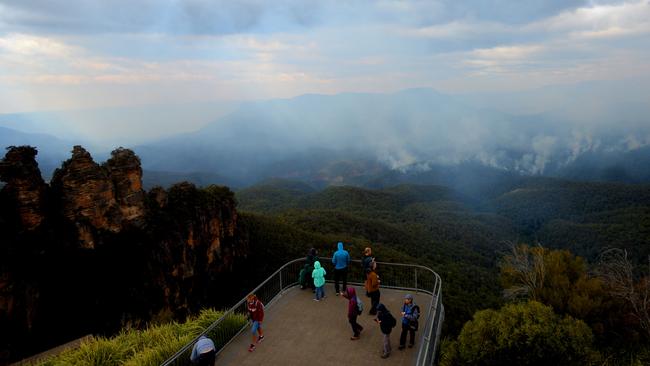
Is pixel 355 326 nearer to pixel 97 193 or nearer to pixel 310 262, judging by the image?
pixel 310 262

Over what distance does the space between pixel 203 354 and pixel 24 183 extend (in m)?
23.4

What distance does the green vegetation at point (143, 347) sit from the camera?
1233cm

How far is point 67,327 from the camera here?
27.6 meters

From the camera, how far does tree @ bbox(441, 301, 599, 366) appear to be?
14180mm

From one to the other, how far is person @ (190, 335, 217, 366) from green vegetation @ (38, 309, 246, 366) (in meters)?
2.28

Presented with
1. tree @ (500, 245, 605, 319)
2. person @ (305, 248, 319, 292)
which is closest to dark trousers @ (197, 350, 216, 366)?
person @ (305, 248, 319, 292)

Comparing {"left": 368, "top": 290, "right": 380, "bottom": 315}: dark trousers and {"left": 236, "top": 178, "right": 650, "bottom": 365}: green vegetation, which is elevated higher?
{"left": 368, "top": 290, "right": 380, "bottom": 315}: dark trousers

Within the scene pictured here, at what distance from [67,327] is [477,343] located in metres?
25.6

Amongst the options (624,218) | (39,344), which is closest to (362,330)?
(39,344)

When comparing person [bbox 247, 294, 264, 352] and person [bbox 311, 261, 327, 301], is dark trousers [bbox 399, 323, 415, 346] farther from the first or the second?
person [bbox 311, 261, 327, 301]

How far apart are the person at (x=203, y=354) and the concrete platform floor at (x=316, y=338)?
60.4 inches

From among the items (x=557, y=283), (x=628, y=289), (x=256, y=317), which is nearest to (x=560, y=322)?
(x=557, y=283)

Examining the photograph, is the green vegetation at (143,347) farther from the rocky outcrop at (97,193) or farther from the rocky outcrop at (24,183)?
the rocky outcrop at (97,193)

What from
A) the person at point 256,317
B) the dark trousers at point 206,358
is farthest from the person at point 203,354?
the person at point 256,317
